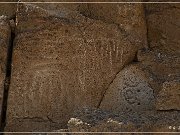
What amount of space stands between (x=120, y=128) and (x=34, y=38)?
1049 millimetres

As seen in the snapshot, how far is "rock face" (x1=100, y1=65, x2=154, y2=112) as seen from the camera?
4.73 m

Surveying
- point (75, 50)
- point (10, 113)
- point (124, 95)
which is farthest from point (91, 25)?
point (10, 113)

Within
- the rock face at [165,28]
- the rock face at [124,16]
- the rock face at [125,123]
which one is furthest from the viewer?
the rock face at [165,28]

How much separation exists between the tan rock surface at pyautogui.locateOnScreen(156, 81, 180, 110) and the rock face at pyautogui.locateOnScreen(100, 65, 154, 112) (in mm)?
184

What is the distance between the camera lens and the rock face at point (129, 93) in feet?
15.5

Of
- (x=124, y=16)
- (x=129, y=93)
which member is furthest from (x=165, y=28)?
(x=129, y=93)

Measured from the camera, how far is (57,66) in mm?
4812

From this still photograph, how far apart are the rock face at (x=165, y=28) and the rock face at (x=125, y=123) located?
0.82 meters

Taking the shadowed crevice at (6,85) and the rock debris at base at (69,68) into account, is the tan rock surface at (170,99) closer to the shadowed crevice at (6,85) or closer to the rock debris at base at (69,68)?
the rock debris at base at (69,68)

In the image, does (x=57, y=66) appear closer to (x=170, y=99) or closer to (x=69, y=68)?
(x=69, y=68)

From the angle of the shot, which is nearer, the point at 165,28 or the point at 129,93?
the point at 129,93

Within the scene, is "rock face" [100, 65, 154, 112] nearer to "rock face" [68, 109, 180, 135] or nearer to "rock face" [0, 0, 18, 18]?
"rock face" [68, 109, 180, 135]

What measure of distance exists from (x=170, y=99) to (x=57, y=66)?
Answer: 907mm

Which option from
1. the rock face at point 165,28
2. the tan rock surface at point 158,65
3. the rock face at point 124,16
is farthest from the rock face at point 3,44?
the rock face at point 165,28
